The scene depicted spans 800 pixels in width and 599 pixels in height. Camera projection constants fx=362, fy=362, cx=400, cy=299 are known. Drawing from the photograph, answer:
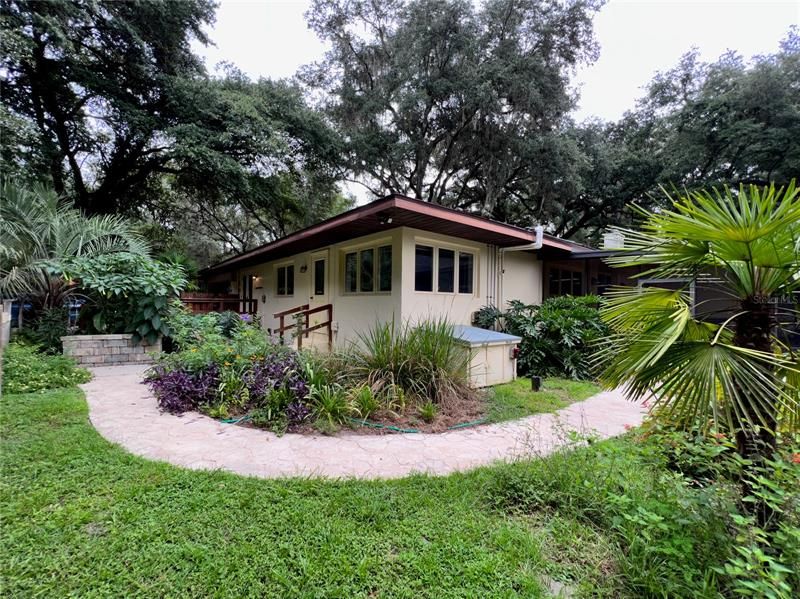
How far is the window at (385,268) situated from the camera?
621 cm

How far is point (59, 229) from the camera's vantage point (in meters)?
5.89

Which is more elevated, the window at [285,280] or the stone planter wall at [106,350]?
the window at [285,280]

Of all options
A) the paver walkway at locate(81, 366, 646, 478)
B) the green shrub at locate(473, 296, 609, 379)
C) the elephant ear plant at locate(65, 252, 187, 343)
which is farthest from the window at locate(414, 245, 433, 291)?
the elephant ear plant at locate(65, 252, 187, 343)

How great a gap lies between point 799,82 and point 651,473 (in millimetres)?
17031

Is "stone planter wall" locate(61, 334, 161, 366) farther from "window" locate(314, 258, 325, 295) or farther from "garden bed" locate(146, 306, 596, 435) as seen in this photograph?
"window" locate(314, 258, 325, 295)

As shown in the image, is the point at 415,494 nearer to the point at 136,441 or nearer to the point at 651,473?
the point at 651,473

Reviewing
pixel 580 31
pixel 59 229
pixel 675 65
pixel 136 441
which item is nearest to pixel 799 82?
pixel 675 65

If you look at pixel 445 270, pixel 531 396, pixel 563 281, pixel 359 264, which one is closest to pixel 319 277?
pixel 359 264

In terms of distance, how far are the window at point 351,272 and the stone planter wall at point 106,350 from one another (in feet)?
11.2

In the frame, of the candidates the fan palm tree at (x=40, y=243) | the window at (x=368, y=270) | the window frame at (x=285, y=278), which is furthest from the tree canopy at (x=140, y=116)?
the window at (x=368, y=270)

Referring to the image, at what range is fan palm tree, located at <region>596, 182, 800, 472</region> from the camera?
163cm

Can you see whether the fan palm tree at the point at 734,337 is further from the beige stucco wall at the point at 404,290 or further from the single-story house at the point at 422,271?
the beige stucco wall at the point at 404,290

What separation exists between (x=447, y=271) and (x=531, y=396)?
266 cm

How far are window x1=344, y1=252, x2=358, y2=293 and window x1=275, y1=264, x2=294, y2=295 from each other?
8.85 feet
